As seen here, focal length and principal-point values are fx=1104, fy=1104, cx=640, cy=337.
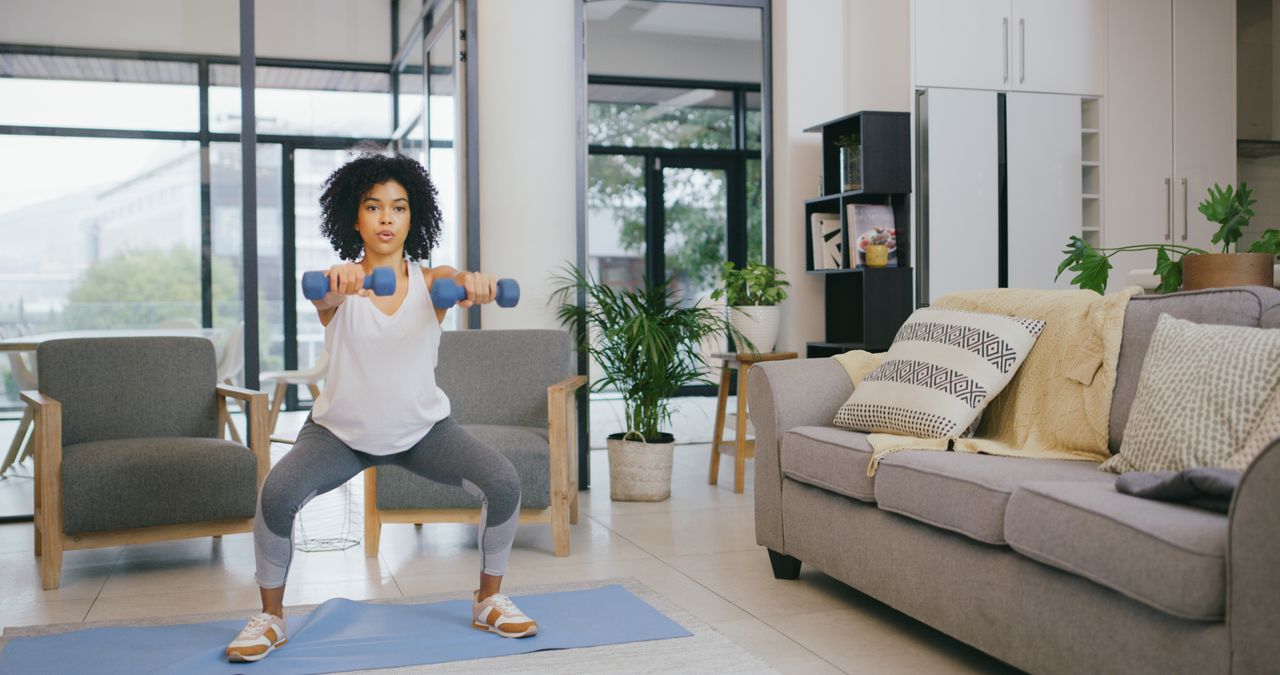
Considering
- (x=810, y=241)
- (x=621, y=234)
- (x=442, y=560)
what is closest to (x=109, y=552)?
(x=442, y=560)

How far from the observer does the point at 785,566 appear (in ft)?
11.5

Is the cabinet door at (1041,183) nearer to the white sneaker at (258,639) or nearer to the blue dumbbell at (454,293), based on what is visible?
the blue dumbbell at (454,293)

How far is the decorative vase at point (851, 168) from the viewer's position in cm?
528

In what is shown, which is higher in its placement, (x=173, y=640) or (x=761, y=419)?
(x=761, y=419)

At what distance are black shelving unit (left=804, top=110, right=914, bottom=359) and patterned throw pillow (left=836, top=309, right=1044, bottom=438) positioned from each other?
1866 millimetres

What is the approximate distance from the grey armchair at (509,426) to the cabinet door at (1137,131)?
3.17m

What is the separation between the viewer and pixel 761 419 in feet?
11.6

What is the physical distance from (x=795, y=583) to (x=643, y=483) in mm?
1531

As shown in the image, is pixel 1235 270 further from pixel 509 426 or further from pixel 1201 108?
pixel 1201 108

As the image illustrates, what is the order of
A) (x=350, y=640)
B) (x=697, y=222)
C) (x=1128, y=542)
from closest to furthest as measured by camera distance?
(x=1128, y=542) < (x=350, y=640) < (x=697, y=222)

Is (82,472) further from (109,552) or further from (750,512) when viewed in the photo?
(750,512)

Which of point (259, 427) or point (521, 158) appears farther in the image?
point (521, 158)

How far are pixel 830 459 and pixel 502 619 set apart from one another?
3.33ft

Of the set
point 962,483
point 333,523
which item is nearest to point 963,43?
point 962,483
